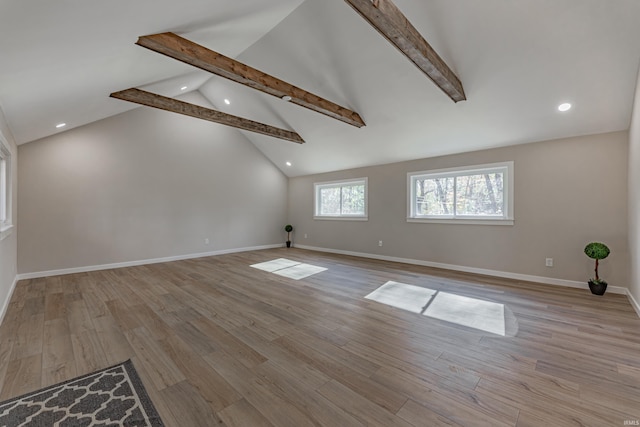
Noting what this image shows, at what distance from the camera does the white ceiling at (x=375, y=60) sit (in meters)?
2.00

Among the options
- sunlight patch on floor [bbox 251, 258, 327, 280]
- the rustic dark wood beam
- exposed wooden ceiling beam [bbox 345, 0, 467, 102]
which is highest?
the rustic dark wood beam

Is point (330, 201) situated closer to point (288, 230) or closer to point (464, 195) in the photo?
point (288, 230)

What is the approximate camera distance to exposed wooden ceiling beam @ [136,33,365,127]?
8.34ft

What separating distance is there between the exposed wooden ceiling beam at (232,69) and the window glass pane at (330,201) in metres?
2.67

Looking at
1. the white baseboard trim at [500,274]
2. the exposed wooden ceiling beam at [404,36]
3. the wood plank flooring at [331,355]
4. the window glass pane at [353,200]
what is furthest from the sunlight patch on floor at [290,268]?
the exposed wooden ceiling beam at [404,36]

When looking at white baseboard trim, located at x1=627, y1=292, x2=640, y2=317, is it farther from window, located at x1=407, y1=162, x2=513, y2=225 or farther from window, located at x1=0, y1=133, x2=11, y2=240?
window, located at x1=0, y1=133, x2=11, y2=240

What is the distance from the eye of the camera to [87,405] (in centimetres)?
154

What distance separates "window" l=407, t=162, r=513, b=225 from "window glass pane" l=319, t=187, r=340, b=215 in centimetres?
223

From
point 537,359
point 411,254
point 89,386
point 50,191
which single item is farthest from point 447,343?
point 50,191

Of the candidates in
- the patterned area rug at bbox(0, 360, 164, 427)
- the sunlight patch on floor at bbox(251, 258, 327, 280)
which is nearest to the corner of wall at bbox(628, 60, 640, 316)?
the sunlight patch on floor at bbox(251, 258, 327, 280)

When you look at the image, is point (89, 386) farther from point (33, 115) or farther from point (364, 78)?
point (364, 78)

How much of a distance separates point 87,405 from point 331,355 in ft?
5.05

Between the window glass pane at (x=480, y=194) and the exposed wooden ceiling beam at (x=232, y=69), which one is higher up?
the exposed wooden ceiling beam at (x=232, y=69)

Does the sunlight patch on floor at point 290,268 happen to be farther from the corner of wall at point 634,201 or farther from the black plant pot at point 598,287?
the corner of wall at point 634,201
